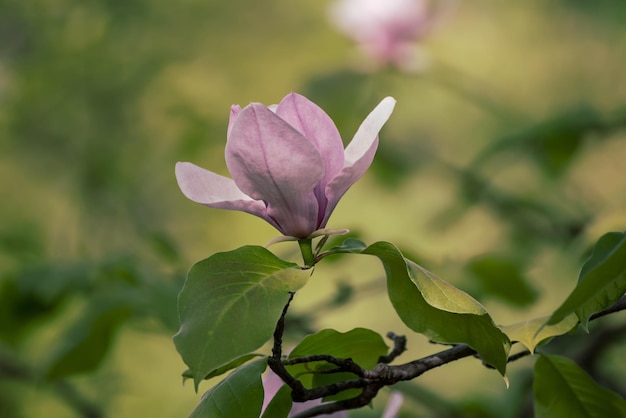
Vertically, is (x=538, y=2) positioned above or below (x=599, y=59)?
above

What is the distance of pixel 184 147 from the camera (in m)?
1.63

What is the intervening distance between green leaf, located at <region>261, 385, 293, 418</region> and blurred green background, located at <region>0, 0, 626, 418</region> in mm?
400

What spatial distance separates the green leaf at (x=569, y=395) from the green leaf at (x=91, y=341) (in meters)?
0.48

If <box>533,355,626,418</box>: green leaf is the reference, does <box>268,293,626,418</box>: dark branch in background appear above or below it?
above

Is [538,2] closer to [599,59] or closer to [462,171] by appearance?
[599,59]

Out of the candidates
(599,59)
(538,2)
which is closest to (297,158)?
(599,59)

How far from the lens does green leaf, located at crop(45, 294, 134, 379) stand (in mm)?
844

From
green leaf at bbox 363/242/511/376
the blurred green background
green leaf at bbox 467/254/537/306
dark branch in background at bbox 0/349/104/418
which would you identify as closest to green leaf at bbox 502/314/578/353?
green leaf at bbox 363/242/511/376

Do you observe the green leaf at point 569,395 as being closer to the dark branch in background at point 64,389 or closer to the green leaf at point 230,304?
the green leaf at point 230,304

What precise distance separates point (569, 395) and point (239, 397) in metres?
0.19

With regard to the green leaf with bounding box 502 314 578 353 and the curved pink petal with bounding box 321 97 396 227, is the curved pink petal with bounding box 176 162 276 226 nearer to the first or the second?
the curved pink petal with bounding box 321 97 396 227

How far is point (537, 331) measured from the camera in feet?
1.30

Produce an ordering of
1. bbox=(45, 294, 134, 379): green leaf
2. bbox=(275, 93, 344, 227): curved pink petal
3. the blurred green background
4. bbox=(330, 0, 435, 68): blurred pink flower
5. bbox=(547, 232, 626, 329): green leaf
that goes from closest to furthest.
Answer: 1. bbox=(547, 232, 626, 329): green leaf
2. bbox=(275, 93, 344, 227): curved pink petal
3. bbox=(45, 294, 134, 379): green leaf
4. the blurred green background
5. bbox=(330, 0, 435, 68): blurred pink flower

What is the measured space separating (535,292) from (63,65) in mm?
1443
